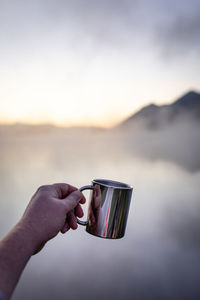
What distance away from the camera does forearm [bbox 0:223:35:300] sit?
436 millimetres

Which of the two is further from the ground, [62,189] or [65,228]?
[62,189]

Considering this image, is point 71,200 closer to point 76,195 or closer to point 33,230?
point 76,195

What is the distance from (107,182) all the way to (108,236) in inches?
6.2

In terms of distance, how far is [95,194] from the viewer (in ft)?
2.55

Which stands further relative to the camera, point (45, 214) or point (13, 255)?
point (45, 214)

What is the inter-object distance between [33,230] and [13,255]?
96mm

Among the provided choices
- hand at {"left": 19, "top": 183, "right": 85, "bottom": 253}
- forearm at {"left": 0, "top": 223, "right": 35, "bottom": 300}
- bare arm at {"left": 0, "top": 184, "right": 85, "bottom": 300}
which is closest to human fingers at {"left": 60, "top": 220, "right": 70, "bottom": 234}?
bare arm at {"left": 0, "top": 184, "right": 85, "bottom": 300}

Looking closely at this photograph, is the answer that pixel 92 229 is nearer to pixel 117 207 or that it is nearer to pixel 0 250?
pixel 117 207

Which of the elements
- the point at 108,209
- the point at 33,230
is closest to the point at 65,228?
the point at 108,209

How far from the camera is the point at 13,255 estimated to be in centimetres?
48

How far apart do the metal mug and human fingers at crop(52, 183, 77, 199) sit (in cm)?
6

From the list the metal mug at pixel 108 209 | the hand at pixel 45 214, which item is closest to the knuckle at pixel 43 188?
the hand at pixel 45 214

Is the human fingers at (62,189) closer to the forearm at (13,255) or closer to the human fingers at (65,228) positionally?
the human fingers at (65,228)

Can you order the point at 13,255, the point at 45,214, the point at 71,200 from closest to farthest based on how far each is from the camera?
1. the point at 13,255
2. the point at 45,214
3. the point at 71,200
